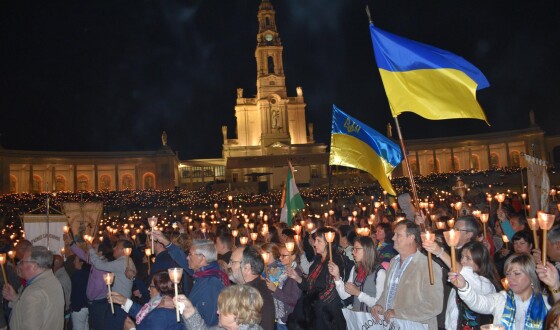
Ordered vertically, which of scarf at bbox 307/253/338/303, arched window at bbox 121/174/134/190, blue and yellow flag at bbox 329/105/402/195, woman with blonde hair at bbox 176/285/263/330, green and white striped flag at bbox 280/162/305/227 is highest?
arched window at bbox 121/174/134/190

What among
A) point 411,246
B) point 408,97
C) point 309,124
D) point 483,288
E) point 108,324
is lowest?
point 108,324

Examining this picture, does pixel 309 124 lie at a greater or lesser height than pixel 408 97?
greater

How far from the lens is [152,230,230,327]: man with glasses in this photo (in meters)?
5.25

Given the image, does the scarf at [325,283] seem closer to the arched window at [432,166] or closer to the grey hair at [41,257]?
the grey hair at [41,257]

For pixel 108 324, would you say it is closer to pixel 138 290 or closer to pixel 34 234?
pixel 138 290

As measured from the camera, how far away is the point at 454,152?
241ft

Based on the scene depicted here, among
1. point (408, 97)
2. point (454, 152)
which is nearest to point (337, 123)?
point (408, 97)

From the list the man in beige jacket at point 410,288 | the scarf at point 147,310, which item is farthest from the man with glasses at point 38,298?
the man in beige jacket at point 410,288

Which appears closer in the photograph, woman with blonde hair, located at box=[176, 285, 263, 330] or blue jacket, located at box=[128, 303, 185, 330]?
woman with blonde hair, located at box=[176, 285, 263, 330]

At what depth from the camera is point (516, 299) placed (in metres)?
4.64

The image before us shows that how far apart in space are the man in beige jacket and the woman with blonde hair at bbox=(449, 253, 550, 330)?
71 centimetres

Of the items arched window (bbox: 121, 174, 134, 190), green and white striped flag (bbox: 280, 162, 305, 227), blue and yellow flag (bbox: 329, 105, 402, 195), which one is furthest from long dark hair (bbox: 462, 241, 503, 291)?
arched window (bbox: 121, 174, 134, 190)

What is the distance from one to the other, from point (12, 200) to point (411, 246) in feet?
148

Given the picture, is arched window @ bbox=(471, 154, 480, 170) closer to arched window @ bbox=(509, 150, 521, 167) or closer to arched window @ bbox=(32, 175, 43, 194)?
arched window @ bbox=(509, 150, 521, 167)
